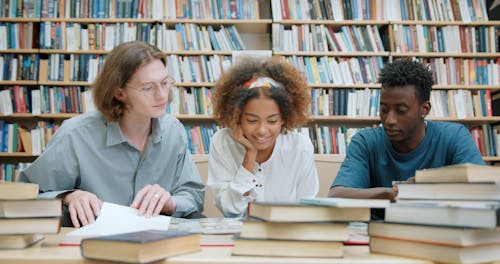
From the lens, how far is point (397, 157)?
5.57ft

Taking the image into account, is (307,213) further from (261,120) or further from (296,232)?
(261,120)

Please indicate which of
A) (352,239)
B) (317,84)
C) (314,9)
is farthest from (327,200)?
(314,9)

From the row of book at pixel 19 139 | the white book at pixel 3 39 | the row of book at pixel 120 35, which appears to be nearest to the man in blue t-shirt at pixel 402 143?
the row of book at pixel 120 35

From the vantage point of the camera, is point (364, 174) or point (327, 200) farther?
point (364, 174)

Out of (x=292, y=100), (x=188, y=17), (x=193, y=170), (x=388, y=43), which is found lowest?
(x=193, y=170)

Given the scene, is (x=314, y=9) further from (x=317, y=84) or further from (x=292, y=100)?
(x=292, y=100)

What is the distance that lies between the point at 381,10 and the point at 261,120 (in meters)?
2.52

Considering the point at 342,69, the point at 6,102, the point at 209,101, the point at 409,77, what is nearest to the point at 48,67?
the point at 6,102

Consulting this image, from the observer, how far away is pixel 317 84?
3.49 meters

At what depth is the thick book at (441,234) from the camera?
675 millimetres

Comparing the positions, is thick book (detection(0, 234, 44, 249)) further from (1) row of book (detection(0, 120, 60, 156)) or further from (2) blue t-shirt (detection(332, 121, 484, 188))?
(1) row of book (detection(0, 120, 60, 156))

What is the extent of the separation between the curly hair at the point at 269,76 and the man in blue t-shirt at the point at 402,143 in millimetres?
269

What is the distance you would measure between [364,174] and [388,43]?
216cm

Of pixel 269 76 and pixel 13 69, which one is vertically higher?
pixel 13 69
